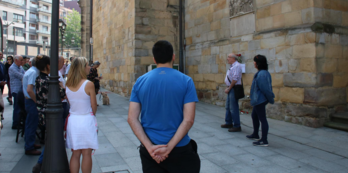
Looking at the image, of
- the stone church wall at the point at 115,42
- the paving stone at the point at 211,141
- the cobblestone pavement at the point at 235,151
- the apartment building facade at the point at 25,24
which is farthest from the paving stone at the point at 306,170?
the apartment building facade at the point at 25,24

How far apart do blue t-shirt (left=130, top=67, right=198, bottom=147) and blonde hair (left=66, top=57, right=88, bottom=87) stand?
135 cm

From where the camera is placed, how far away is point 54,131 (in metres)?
3.08

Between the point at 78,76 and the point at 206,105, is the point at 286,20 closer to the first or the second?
the point at 206,105

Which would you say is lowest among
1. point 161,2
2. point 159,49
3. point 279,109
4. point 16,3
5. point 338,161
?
point 338,161

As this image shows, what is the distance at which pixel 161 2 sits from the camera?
11.1m

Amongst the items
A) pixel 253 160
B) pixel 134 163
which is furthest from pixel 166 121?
pixel 253 160

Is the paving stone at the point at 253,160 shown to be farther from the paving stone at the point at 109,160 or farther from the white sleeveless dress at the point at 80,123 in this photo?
the white sleeveless dress at the point at 80,123

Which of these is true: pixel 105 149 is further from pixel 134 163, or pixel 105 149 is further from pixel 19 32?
pixel 19 32

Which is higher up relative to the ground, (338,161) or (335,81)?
(335,81)

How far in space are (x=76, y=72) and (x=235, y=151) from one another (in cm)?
296

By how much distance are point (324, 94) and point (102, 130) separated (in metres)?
5.25

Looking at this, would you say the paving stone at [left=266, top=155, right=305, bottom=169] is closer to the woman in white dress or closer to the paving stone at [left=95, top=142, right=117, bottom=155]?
the paving stone at [left=95, top=142, right=117, bottom=155]

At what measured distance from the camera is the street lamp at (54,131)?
3.03 metres

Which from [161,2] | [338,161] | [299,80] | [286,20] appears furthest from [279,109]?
[161,2]
